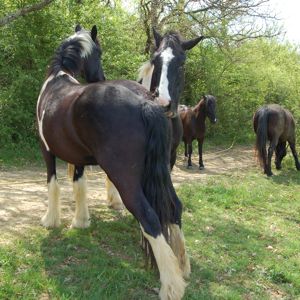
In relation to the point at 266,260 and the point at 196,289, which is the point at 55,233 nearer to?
the point at 196,289

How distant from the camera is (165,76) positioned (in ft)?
14.6

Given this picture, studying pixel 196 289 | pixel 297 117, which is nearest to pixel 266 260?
pixel 196 289

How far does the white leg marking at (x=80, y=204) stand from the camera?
186 inches

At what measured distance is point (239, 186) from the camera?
814 cm

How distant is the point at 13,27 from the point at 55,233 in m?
7.17

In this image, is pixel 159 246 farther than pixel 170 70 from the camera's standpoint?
No

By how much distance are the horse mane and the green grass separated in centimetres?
199

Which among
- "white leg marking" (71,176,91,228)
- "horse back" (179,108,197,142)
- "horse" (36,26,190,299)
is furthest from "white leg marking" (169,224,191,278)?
"horse back" (179,108,197,142)

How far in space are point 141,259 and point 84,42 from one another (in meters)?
2.88

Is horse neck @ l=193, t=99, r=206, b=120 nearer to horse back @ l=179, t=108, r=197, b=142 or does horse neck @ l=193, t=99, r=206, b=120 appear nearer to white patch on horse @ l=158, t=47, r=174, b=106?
horse back @ l=179, t=108, r=197, b=142

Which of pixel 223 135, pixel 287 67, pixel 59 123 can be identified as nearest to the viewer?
pixel 59 123

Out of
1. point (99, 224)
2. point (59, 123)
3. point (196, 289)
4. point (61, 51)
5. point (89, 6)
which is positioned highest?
point (89, 6)

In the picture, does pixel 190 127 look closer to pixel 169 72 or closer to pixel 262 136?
pixel 262 136

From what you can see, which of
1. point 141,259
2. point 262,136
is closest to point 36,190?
point 141,259
